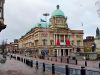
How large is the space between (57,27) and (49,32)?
4.70 meters

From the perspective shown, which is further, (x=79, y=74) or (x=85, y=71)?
(x=79, y=74)

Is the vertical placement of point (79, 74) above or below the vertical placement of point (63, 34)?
below

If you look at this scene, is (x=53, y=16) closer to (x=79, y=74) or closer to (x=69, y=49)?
(x=69, y=49)

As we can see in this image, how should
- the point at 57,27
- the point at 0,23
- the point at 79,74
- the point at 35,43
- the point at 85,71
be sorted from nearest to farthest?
the point at 85,71
the point at 79,74
the point at 0,23
the point at 57,27
the point at 35,43

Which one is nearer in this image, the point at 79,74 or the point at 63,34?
the point at 79,74

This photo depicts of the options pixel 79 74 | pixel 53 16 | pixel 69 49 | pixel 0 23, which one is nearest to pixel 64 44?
pixel 69 49

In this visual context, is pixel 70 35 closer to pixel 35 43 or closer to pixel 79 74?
pixel 35 43

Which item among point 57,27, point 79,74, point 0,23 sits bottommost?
point 79,74

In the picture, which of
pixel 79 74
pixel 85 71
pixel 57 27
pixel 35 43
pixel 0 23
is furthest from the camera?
pixel 35 43

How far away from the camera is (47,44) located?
163m

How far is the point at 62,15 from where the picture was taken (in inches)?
6476

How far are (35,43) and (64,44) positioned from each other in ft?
54.4

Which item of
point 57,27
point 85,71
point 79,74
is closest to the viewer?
point 85,71

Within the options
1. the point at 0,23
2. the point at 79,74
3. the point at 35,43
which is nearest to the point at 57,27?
the point at 35,43
